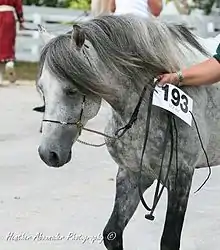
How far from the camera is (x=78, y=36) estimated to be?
4.38 metres

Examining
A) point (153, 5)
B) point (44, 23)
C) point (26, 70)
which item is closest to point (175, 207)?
point (153, 5)

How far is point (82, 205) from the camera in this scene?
272 inches

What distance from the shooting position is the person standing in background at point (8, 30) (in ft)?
51.0

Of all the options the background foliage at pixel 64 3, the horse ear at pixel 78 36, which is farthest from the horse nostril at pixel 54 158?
the background foliage at pixel 64 3

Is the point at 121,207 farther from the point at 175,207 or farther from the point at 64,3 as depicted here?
the point at 64,3

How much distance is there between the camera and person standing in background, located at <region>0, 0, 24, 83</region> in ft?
51.0

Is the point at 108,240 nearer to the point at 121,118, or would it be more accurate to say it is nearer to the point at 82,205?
the point at 121,118

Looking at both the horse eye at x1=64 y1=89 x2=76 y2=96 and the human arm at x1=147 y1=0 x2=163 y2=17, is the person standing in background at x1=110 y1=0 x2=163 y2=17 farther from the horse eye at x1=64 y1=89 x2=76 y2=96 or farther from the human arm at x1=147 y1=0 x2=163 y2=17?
the horse eye at x1=64 y1=89 x2=76 y2=96

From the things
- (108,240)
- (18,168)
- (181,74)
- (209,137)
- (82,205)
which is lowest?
(18,168)

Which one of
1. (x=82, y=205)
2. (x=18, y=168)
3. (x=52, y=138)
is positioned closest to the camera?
(x=52, y=138)

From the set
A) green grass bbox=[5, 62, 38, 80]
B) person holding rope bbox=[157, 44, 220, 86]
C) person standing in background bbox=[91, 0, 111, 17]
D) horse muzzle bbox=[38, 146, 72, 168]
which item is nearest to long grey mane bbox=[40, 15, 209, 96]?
person holding rope bbox=[157, 44, 220, 86]

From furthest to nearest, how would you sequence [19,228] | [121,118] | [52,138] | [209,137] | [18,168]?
[18,168] < [19,228] < [209,137] < [121,118] < [52,138]

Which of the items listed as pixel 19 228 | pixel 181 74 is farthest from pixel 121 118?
pixel 19 228

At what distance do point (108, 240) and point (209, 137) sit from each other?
815 mm
